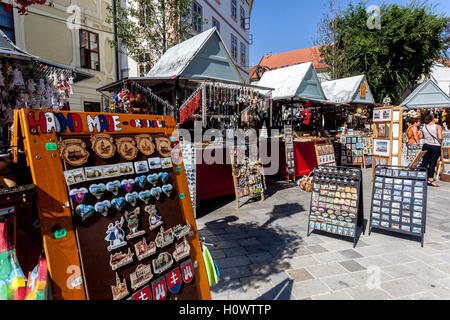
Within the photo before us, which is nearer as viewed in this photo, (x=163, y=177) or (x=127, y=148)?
(x=127, y=148)

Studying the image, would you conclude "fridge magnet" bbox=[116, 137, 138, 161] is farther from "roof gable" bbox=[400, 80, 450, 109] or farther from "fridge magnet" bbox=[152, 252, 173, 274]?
"roof gable" bbox=[400, 80, 450, 109]

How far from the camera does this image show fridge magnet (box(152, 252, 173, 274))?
1572 mm

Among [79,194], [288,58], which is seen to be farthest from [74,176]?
[288,58]

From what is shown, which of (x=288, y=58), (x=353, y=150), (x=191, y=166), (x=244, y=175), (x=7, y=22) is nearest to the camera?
(x=191, y=166)

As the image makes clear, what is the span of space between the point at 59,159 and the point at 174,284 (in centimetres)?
104

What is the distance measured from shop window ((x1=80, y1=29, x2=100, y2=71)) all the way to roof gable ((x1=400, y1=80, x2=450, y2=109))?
19.1 meters

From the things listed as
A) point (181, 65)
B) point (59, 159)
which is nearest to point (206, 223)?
point (59, 159)

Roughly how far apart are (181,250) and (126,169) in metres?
0.67

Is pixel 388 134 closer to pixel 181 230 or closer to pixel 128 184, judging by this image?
pixel 181 230

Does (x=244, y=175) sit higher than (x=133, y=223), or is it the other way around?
(x=133, y=223)

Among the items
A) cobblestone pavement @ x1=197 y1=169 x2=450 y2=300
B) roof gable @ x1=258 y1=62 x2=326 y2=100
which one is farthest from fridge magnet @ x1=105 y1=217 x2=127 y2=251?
roof gable @ x1=258 y1=62 x2=326 y2=100

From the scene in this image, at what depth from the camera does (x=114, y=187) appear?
1.47 m

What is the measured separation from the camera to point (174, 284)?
5.43 feet

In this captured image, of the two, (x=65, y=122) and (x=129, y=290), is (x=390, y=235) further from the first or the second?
(x=65, y=122)
